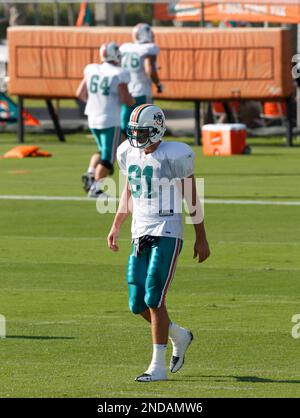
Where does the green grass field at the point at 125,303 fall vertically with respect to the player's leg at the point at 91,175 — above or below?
above

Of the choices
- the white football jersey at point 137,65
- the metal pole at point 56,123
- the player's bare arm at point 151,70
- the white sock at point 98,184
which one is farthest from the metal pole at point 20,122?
the white sock at point 98,184

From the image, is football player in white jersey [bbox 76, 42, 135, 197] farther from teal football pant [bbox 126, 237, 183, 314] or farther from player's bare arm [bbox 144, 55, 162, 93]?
teal football pant [bbox 126, 237, 183, 314]

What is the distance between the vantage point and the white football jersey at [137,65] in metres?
22.8

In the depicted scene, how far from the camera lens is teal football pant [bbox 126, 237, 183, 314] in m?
9.20

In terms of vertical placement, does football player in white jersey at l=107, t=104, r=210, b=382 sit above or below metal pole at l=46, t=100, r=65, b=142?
above

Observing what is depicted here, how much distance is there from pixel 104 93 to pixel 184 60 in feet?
26.9

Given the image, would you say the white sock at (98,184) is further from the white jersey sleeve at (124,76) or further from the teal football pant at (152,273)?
the teal football pant at (152,273)

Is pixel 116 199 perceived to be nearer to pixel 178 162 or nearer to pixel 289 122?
pixel 289 122

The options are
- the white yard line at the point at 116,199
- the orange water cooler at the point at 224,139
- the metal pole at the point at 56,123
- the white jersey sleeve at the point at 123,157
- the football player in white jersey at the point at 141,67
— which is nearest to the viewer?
the white jersey sleeve at the point at 123,157

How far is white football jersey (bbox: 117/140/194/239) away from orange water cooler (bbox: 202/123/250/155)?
16296 mm

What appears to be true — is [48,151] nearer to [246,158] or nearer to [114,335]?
[246,158]

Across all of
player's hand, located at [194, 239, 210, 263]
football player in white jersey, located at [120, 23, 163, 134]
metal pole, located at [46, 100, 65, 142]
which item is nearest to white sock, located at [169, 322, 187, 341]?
player's hand, located at [194, 239, 210, 263]

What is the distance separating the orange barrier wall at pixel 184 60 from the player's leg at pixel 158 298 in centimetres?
1821

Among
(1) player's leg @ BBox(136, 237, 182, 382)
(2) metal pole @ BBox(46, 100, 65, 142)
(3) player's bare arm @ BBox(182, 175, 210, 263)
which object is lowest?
(2) metal pole @ BBox(46, 100, 65, 142)
